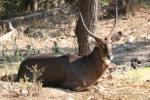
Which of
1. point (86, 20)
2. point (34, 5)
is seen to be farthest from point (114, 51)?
point (34, 5)

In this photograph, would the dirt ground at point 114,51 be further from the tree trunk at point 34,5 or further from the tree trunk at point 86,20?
the tree trunk at point 34,5

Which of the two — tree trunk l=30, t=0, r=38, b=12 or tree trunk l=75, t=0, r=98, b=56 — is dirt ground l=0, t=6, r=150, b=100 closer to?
tree trunk l=75, t=0, r=98, b=56

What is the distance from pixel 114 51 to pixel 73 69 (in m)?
5.43

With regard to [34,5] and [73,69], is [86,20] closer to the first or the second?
[73,69]

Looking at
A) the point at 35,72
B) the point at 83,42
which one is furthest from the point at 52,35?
the point at 35,72

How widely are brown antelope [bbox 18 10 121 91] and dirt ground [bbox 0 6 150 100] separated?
0.69 ft

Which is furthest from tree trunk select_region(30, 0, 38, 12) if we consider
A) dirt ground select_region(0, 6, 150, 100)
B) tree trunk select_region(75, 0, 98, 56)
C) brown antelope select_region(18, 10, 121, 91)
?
brown antelope select_region(18, 10, 121, 91)

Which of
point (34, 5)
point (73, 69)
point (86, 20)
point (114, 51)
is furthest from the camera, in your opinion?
point (34, 5)

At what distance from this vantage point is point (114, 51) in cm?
1493

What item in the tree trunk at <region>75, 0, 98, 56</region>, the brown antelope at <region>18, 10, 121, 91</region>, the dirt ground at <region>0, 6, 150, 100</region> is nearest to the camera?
the dirt ground at <region>0, 6, 150, 100</region>

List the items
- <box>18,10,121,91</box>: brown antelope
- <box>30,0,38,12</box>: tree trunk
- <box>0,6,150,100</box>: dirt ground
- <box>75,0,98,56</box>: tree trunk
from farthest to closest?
<box>30,0,38,12</box>: tree trunk < <box>75,0,98,56</box>: tree trunk < <box>18,10,121,91</box>: brown antelope < <box>0,6,150,100</box>: dirt ground

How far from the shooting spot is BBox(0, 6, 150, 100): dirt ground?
29.1ft

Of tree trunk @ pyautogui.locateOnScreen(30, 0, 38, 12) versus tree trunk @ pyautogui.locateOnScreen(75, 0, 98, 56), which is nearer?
tree trunk @ pyautogui.locateOnScreen(75, 0, 98, 56)

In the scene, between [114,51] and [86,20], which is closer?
[86,20]
